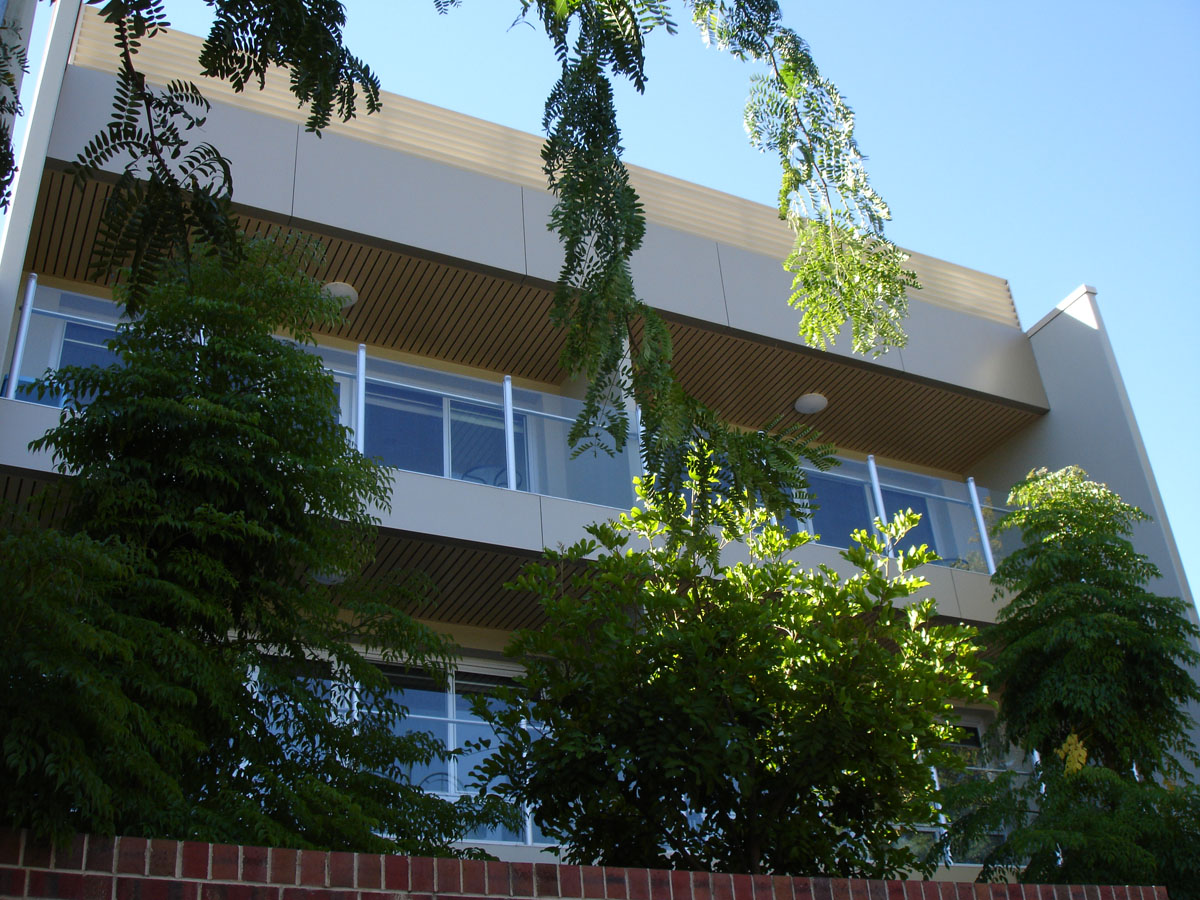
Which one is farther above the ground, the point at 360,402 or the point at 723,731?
the point at 360,402

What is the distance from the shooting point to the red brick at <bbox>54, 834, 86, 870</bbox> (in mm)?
2990

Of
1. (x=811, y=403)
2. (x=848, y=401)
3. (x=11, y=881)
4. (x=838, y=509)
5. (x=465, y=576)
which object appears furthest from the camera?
(x=848, y=401)

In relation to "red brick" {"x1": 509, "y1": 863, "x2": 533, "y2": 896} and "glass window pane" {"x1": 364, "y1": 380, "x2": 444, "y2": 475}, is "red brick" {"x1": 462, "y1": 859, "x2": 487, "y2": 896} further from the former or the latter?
"glass window pane" {"x1": 364, "y1": 380, "x2": 444, "y2": 475}

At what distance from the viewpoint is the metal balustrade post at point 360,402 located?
892 cm

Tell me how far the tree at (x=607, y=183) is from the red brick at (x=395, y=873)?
1.26 metres

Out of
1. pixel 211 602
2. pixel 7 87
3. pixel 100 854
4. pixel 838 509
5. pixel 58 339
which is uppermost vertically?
pixel 58 339

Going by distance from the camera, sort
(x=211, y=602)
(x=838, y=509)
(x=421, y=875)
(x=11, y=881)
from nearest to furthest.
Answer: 1. (x=11, y=881)
2. (x=421, y=875)
3. (x=211, y=602)
4. (x=838, y=509)

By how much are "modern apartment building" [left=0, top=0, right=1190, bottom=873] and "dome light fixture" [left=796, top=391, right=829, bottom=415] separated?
0.10 meters

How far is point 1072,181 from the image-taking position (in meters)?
5.52

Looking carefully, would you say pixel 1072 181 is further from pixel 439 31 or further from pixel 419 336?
pixel 419 336

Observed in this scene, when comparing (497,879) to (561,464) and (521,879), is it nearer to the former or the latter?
(521,879)

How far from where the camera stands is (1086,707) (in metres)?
8.59

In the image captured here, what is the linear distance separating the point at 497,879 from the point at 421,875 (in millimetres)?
242

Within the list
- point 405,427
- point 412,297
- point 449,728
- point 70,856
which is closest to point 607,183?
point 70,856
